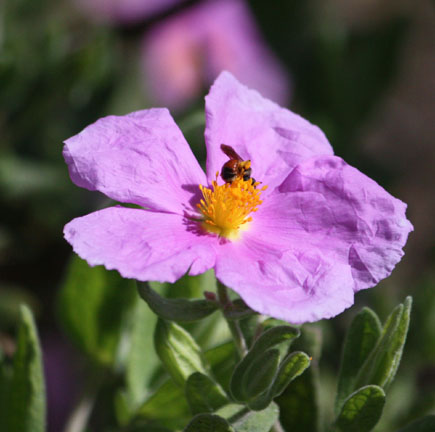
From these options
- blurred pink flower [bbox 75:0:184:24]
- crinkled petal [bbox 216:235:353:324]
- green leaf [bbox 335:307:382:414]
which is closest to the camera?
crinkled petal [bbox 216:235:353:324]

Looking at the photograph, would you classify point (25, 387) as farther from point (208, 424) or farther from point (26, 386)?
point (208, 424)

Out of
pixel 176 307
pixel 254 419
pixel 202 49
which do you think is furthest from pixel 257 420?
pixel 202 49

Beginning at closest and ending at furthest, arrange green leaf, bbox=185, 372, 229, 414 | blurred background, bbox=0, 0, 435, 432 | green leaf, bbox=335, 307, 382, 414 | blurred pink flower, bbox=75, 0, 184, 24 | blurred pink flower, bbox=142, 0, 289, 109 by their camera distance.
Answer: green leaf, bbox=185, 372, 229, 414 → green leaf, bbox=335, 307, 382, 414 → blurred background, bbox=0, 0, 435, 432 → blurred pink flower, bbox=142, 0, 289, 109 → blurred pink flower, bbox=75, 0, 184, 24

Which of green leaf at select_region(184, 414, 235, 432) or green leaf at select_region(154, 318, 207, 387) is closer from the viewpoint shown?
green leaf at select_region(184, 414, 235, 432)

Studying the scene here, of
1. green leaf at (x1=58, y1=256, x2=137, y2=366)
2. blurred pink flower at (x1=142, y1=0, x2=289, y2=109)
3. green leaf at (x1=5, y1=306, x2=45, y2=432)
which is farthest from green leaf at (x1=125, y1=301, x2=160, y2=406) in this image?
blurred pink flower at (x1=142, y1=0, x2=289, y2=109)

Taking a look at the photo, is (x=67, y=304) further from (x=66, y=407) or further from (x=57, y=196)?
(x=57, y=196)

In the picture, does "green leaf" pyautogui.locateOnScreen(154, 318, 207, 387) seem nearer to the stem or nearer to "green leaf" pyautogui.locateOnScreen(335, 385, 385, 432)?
the stem

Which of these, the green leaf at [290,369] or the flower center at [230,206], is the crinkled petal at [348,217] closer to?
the flower center at [230,206]

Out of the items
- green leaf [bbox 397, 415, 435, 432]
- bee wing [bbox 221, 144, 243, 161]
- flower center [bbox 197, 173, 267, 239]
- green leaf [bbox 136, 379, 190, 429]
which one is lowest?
green leaf [bbox 136, 379, 190, 429]
